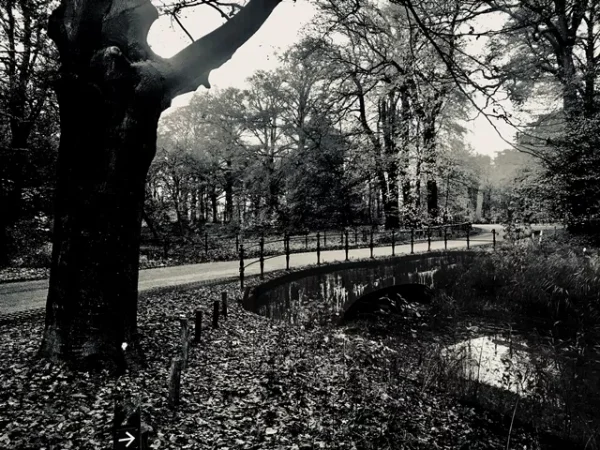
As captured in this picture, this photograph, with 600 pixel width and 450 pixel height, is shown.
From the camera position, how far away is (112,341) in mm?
4738

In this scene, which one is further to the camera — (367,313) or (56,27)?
(367,313)

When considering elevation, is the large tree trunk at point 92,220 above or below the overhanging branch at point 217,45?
below

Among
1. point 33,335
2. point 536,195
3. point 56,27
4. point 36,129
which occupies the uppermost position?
point 36,129

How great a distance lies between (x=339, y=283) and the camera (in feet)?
41.6

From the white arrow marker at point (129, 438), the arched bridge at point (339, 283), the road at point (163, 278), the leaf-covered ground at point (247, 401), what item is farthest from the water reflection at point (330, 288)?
the white arrow marker at point (129, 438)

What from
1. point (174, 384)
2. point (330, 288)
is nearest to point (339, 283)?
point (330, 288)

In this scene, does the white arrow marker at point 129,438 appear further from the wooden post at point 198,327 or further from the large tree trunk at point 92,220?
the wooden post at point 198,327

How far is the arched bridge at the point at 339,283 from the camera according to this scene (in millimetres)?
10188

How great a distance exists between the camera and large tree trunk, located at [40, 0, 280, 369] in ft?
15.2

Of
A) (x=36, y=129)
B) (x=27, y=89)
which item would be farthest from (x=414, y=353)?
(x=36, y=129)

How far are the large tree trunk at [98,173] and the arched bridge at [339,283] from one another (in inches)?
177

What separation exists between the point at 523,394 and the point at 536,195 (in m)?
10.7

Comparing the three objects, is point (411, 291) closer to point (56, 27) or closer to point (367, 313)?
point (367, 313)

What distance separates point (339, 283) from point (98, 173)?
9137 millimetres
